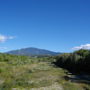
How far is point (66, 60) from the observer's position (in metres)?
60.2

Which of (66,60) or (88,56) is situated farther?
(66,60)

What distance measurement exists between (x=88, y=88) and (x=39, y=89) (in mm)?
5944

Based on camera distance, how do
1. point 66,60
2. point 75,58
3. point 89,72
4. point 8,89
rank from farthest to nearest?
point 66,60 < point 75,58 < point 89,72 < point 8,89

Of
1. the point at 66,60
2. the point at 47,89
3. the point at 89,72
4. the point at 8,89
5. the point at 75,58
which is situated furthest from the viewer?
the point at 66,60

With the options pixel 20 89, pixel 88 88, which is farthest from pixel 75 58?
pixel 20 89

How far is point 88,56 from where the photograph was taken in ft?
151

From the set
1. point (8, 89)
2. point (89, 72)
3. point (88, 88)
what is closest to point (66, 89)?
point (88, 88)

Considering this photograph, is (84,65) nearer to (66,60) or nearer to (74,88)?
(66,60)

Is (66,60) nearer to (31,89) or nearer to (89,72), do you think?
(89,72)

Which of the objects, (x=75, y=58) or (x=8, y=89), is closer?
(x=8, y=89)

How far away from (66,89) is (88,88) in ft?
8.90

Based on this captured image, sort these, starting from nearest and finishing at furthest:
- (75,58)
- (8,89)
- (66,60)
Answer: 1. (8,89)
2. (75,58)
3. (66,60)

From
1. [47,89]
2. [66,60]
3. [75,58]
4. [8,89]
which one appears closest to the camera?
[8,89]

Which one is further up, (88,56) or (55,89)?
(88,56)
